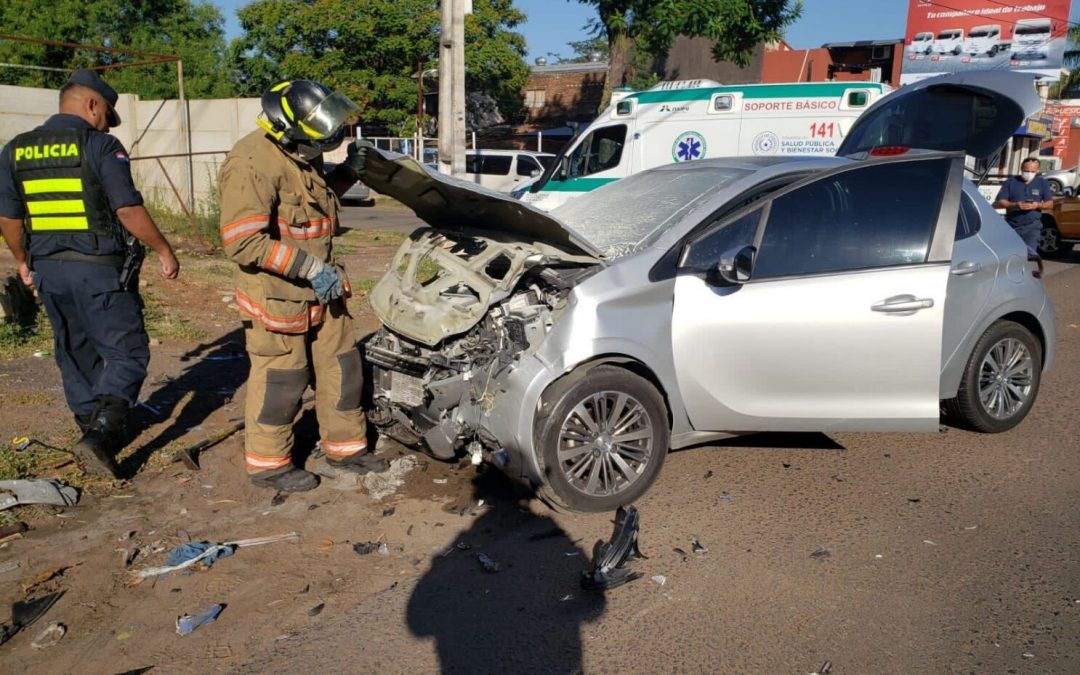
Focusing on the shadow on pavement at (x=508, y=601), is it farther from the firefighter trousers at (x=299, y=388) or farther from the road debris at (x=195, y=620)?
the firefighter trousers at (x=299, y=388)

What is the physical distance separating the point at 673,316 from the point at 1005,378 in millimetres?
2415

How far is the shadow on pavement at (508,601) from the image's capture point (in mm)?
3074

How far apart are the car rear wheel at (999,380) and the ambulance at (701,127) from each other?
6799mm

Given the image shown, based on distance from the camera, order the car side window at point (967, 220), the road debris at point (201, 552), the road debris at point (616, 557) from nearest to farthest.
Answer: the road debris at point (616, 557) → the road debris at point (201, 552) → the car side window at point (967, 220)

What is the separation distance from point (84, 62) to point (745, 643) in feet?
121

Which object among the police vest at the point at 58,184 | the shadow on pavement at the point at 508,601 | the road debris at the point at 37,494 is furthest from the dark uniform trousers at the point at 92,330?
the shadow on pavement at the point at 508,601

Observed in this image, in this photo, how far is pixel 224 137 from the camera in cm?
1736

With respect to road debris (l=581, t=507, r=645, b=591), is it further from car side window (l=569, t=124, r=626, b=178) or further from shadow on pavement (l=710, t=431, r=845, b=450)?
car side window (l=569, t=124, r=626, b=178)

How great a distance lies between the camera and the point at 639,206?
5035mm

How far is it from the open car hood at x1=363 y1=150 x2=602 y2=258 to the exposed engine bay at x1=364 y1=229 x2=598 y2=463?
7 cm

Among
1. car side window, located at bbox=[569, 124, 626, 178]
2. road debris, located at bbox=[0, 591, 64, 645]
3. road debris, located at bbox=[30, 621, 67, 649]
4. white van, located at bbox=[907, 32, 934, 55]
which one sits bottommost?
road debris, located at bbox=[30, 621, 67, 649]

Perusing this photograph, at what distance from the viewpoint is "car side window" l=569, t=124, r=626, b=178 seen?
1311 cm

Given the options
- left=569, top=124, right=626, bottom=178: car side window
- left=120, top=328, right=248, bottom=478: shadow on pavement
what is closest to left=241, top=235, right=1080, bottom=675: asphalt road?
left=120, top=328, right=248, bottom=478: shadow on pavement

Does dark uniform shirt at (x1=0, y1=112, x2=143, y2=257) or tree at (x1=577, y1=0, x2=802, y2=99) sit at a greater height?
tree at (x1=577, y1=0, x2=802, y2=99)
